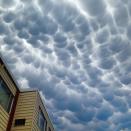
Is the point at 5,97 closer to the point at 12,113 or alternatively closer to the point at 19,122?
the point at 12,113

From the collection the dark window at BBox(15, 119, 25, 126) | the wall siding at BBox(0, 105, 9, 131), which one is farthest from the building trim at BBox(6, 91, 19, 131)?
the wall siding at BBox(0, 105, 9, 131)

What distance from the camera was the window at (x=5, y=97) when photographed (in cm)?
1065

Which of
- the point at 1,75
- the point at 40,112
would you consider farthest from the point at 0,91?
the point at 40,112

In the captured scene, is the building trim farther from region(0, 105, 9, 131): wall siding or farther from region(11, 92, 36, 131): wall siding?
region(0, 105, 9, 131): wall siding

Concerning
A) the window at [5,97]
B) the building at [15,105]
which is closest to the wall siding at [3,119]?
the building at [15,105]

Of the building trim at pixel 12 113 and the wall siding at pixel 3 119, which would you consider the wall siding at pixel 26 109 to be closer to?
the building trim at pixel 12 113

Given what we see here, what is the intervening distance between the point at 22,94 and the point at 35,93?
85 cm

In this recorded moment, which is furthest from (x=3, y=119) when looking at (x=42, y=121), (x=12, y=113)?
(x=42, y=121)

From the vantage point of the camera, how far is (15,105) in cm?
1206

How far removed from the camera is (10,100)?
1171 centimetres

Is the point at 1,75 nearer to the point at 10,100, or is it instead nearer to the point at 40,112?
the point at 10,100

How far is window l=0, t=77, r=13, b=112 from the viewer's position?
419 inches

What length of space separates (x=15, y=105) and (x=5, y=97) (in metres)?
1.20

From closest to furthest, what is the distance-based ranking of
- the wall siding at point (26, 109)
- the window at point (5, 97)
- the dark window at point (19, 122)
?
the window at point (5, 97) < the wall siding at point (26, 109) < the dark window at point (19, 122)
